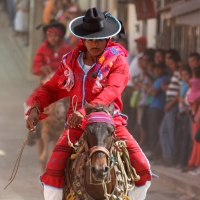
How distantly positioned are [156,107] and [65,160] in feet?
29.7

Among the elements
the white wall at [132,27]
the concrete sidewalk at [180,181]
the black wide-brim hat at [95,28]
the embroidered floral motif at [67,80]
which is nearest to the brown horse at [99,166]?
the embroidered floral motif at [67,80]

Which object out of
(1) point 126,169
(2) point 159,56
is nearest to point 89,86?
(1) point 126,169

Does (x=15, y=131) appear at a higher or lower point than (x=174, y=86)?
lower

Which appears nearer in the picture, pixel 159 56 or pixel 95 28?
pixel 95 28

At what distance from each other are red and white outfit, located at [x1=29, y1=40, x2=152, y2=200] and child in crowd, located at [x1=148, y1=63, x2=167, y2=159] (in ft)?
27.5

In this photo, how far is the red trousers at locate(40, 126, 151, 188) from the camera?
25.4 ft

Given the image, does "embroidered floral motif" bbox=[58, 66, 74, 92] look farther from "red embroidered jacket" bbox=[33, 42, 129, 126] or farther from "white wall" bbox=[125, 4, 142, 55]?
"white wall" bbox=[125, 4, 142, 55]

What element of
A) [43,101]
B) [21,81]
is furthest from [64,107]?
[21,81]

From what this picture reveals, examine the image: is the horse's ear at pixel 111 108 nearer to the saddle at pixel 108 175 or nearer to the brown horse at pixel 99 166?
the brown horse at pixel 99 166

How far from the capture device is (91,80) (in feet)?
25.6

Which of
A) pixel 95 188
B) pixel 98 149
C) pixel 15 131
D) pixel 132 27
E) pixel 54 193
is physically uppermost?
pixel 98 149

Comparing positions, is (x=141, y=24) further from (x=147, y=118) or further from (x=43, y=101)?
(x=43, y=101)

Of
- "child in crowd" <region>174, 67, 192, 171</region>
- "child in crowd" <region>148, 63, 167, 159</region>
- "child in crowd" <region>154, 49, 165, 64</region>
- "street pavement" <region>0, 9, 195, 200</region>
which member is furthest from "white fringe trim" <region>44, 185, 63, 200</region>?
"child in crowd" <region>154, 49, 165, 64</region>

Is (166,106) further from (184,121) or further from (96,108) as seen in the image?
(96,108)
